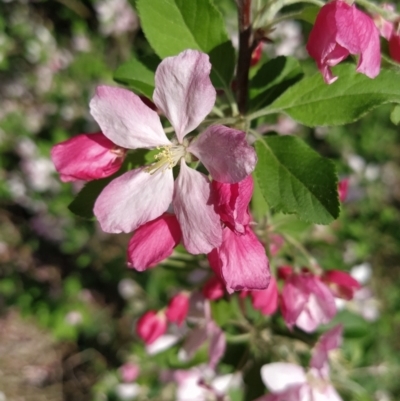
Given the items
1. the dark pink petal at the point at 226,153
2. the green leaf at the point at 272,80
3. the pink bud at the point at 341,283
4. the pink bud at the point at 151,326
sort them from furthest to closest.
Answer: the pink bud at the point at 151,326 < the pink bud at the point at 341,283 < the green leaf at the point at 272,80 < the dark pink petal at the point at 226,153

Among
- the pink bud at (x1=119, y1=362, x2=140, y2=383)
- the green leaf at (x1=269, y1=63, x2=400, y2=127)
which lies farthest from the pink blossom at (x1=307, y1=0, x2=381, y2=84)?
the pink bud at (x1=119, y1=362, x2=140, y2=383)

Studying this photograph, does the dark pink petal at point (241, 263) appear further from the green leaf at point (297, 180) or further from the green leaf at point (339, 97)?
the green leaf at point (339, 97)

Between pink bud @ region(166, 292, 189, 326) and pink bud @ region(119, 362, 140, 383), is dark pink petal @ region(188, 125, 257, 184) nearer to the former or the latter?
pink bud @ region(166, 292, 189, 326)

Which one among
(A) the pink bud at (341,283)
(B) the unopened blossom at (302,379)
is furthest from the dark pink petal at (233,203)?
(B) the unopened blossom at (302,379)

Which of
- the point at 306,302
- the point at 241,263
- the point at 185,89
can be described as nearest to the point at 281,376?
the point at 306,302

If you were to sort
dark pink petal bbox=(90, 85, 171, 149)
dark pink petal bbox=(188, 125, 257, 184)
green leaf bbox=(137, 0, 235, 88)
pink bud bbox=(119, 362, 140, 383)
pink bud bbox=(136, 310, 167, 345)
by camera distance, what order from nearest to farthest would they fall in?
1. dark pink petal bbox=(188, 125, 257, 184)
2. dark pink petal bbox=(90, 85, 171, 149)
3. green leaf bbox=(137, 0, 235, 88)
4. pink bud bbox=(136, 310, 167, 345)
5. pink bud bbox=(119, 362, 140, 383)

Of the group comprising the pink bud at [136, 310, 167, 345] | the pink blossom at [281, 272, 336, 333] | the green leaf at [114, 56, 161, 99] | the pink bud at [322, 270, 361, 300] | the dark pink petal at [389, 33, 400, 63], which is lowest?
the pink bud at [136, 310, 167, 345]
